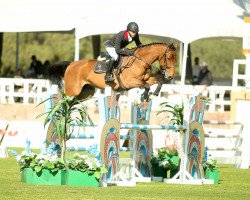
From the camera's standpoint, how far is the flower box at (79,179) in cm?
1481

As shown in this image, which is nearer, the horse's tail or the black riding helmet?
the black riding helmet

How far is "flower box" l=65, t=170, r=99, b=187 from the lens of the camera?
1481 cm

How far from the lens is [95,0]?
33.8m

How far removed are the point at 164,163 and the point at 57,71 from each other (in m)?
8.71

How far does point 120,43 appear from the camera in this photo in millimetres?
21531

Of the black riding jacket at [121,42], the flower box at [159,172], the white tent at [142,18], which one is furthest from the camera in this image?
the white tent at [142,18]

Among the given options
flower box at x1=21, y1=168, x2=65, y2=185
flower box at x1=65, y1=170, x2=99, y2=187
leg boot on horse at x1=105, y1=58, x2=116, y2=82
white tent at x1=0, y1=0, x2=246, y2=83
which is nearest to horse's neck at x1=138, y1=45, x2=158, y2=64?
leg boot on horse at x1=105, y1=58, x2=116, y2=82

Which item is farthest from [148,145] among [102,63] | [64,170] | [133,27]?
[102,63]

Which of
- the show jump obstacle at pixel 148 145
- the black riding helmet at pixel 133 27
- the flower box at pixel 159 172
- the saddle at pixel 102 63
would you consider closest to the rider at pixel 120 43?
the black riding helmet at pixel 133 27

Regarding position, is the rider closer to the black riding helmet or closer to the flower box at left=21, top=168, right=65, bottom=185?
the black riding helmet

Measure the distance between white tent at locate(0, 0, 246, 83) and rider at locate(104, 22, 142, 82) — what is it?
287 inches

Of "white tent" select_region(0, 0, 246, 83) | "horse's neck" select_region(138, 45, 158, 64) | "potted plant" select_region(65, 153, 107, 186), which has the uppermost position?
"white tent" select_region(0, 0, 246, 83)

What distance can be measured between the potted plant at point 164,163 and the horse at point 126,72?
2.98 metres

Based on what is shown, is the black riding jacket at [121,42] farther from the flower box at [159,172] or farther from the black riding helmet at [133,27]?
the flower box at [159,172]
